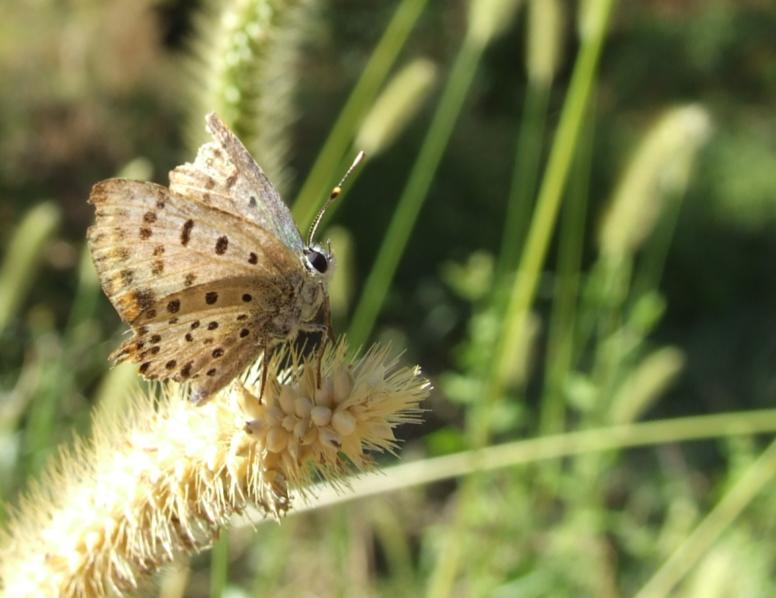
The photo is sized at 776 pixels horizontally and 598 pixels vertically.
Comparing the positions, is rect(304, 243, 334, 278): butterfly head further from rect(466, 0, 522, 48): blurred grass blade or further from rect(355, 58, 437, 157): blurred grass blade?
rect(466, 0, 522, 48): blurred grass blade

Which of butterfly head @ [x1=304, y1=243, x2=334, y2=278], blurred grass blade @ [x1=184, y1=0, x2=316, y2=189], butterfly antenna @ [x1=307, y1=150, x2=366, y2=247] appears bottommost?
butterfly head @ [x1=304, y1=243, x2=334, y2=278]

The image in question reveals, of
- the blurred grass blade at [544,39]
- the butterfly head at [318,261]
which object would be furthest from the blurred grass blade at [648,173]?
the butterfly head at [318,261]

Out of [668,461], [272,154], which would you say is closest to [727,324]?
[668,461]

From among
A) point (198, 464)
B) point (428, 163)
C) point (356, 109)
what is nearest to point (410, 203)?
point (428, 163)

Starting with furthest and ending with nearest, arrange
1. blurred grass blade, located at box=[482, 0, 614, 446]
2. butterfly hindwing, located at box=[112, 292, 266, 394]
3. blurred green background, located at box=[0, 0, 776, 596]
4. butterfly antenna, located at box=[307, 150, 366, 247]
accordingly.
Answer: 1. blurred green background, located at box=[0, 0, 776, 596]
2. blurred grass blade, located at box=[482, 0, 614, 446]
3. butterfly antenna, located at box=[307, 150, 366, 247]
4. butterfly hindwing, located at box=[112, 292, 266, 394]

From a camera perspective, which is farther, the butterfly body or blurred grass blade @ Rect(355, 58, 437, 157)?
blurred grass blade @ Rect(355, 58, 437, 157)

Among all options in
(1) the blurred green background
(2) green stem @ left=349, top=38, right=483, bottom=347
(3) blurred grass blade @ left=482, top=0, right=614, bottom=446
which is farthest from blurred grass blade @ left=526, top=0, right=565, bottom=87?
(3) blurred grass blade @ left=482, top=0, right=614, bottom=446
